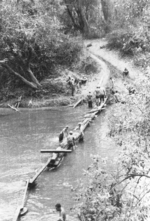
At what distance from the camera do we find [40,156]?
2097 centimetres

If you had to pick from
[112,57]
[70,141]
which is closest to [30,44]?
[112,57]

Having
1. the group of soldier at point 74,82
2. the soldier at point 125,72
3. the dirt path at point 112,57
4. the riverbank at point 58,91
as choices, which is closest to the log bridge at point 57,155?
the riverbank at point 58,91

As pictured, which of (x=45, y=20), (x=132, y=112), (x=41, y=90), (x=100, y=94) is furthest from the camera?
(x=41, y=90)

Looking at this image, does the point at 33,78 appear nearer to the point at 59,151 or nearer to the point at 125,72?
the point at 125,72

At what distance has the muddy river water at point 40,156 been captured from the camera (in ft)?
50.8

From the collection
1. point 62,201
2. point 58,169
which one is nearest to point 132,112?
point 62,201

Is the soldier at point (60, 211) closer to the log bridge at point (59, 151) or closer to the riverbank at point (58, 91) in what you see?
the log bridge at point (59, 151)

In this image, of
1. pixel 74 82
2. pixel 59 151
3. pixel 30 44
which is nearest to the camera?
pixel 59 151

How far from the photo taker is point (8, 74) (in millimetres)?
40312

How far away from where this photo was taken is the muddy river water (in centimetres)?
1547

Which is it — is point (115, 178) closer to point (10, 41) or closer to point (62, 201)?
point (62, 201)

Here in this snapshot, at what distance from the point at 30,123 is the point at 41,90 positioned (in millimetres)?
8244

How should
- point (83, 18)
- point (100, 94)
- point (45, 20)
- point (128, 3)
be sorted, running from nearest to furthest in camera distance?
point (128, 3)
point (100, 94)
point (45, 20)
point (83, 18)

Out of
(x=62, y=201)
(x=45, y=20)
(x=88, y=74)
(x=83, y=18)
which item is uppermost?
(x=83, y=18)
